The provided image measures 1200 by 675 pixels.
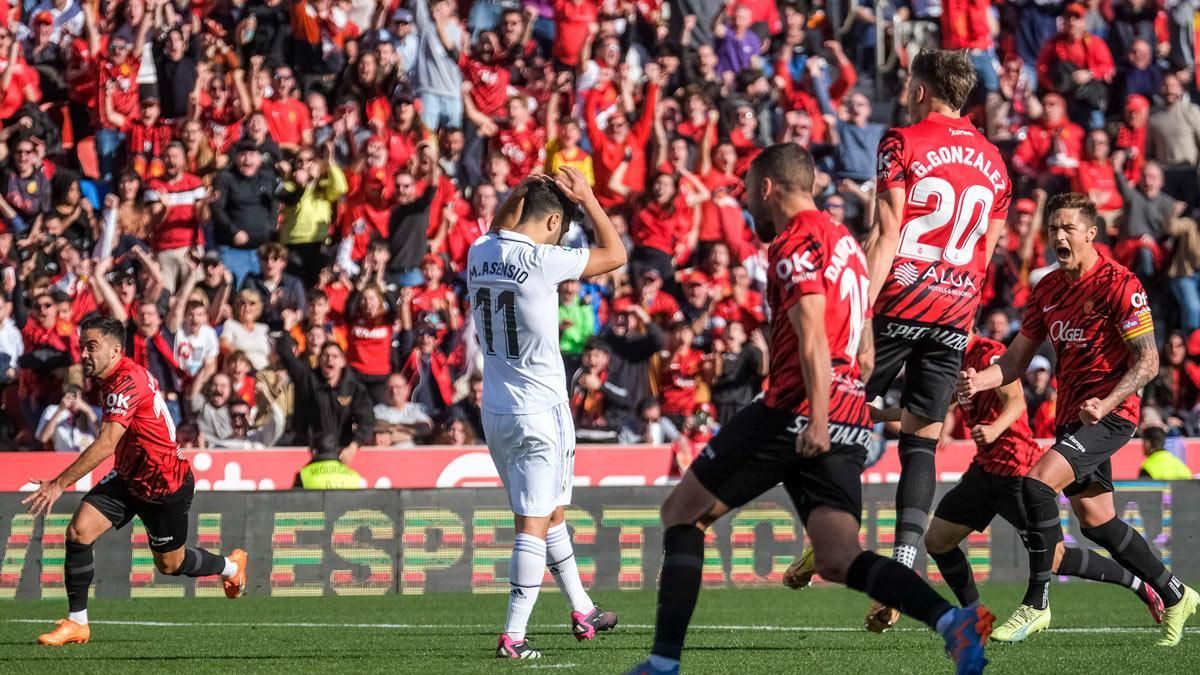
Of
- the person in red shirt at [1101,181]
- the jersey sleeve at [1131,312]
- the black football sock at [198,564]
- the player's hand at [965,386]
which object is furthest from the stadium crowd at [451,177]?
the player's hand at [965,386]

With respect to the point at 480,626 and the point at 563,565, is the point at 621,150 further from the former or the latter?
the point at 563,565

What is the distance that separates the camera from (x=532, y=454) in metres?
9.73

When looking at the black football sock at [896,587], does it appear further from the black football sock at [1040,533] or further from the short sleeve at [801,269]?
the black football sock at [1040,533]

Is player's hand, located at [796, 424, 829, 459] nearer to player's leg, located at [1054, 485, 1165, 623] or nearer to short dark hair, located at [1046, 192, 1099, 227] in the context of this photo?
short dark hair, located at [1046, 192, 1099, 227]

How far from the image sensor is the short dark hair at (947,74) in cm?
910

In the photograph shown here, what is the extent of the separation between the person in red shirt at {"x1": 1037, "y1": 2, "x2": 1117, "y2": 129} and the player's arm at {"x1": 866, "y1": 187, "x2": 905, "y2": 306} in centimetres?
1488

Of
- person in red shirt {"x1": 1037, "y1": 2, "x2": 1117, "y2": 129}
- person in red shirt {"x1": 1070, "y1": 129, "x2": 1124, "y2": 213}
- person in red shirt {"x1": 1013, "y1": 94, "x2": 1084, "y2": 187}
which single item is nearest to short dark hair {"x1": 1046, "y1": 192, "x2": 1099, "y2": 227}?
person in red shirt {"x1": 1070, "y1": 129, "x2": 1124, "y2": 213}

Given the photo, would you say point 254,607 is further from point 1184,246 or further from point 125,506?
point 1184,246

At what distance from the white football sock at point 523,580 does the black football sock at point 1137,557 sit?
11.9ft

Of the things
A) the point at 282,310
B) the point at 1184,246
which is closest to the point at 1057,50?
the point at 1184,246

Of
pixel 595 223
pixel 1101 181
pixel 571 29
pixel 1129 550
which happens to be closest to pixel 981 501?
pixel 1129 550

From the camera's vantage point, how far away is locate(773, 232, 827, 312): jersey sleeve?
274 inches

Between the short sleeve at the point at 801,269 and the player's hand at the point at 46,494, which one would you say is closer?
the short sleeve at the point at 801,269

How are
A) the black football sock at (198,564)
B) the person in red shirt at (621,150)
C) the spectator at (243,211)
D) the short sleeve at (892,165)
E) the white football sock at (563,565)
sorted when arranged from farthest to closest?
the person in red shirt at (621,150)
the spectator at (243,211)
the black football sock at (198,564)
the white football sock at (563,565)
the short sleeve at (892,165)
